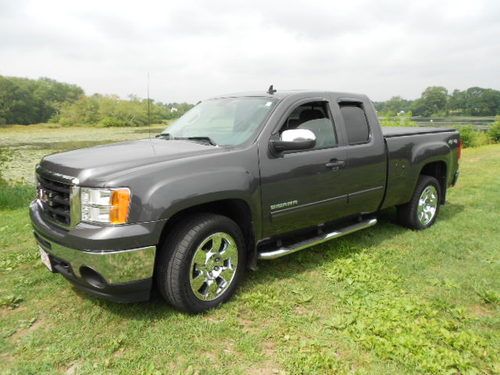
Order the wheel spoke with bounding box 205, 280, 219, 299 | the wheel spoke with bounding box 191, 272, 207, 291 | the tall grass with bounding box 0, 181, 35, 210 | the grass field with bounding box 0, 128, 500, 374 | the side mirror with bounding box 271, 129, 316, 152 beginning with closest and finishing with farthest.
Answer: the grass field with bounding box 0, 128, 500, 374, the wheel spoke with bounding box 191, 272, 207, 291, the wheel spoke with bounding box 205, 280, 219, 299, the side mirror with bounding box 271, 129, 316, 152, the tall grass with bounding box 0, 181, 35, 210

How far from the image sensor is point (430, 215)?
18.5 ft

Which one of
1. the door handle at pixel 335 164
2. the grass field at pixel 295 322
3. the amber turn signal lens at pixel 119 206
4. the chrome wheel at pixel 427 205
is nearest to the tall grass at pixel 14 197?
the grass field at pixel 295 322

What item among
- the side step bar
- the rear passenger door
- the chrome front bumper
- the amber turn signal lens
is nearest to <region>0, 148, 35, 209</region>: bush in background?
the chrome front bumper

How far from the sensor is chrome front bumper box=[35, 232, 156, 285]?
2707 mm

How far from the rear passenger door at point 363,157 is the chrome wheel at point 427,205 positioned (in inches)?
40.6

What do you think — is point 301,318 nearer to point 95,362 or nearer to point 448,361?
point 448,361

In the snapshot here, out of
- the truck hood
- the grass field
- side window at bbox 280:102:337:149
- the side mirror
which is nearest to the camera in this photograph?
the grass field

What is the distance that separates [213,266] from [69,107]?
128 feet

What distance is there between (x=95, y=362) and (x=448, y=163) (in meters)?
5.17

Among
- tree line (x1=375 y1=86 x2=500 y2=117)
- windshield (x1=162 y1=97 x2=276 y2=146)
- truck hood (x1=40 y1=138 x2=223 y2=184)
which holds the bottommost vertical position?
truck hood (x1=40 y1=138 x2=223 y2=184)

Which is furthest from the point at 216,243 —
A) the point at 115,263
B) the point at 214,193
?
the point at 115,263

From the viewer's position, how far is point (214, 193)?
308 cm

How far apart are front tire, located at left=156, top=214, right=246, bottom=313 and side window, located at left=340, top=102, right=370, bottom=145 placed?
1821 mm

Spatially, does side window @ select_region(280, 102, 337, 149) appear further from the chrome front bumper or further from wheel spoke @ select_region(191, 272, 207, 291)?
the chrome front bumper
